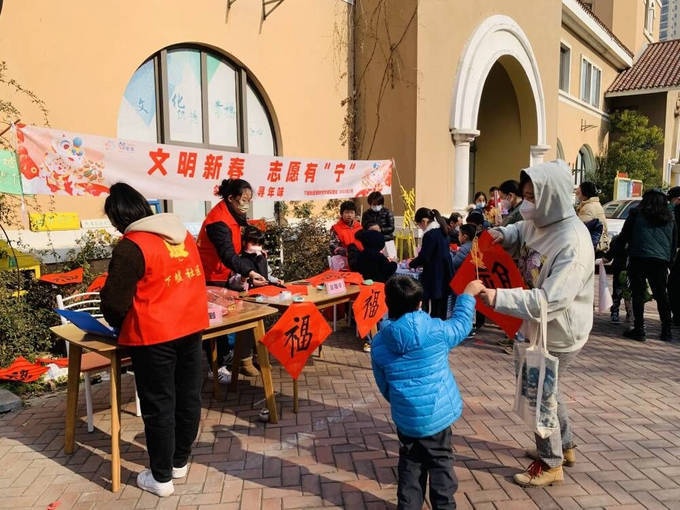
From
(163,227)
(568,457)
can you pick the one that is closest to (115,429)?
(163,227)

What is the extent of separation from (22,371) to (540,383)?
4437 millimetres

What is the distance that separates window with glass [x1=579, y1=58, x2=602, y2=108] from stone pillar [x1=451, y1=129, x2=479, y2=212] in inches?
452

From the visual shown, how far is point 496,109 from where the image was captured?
14617mm

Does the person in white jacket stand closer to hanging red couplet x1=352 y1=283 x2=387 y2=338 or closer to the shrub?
hanging red couplet x1=352 y1=283 x2=387 y2=338

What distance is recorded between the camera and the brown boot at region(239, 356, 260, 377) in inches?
199

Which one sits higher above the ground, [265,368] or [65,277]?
[65,277]

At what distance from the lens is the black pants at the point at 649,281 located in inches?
240

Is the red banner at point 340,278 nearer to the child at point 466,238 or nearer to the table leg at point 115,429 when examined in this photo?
the child at point 466,238

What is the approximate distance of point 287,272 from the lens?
783 cm

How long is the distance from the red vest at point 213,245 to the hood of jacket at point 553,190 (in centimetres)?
258

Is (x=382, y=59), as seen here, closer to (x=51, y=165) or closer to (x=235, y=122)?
(x=235, y=122)

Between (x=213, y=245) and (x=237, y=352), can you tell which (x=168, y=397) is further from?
(x=213, y=245)

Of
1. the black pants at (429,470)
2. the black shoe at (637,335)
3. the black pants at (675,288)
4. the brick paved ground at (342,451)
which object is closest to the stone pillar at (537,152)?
the black pants at (675,288)

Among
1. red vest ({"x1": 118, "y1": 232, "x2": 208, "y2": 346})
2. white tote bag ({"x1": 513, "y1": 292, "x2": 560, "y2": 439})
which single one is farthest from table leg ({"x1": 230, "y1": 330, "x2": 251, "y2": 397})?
white tote bag ({"x1": 513, "y1": 292, "x2": 560, "y2": 439})
